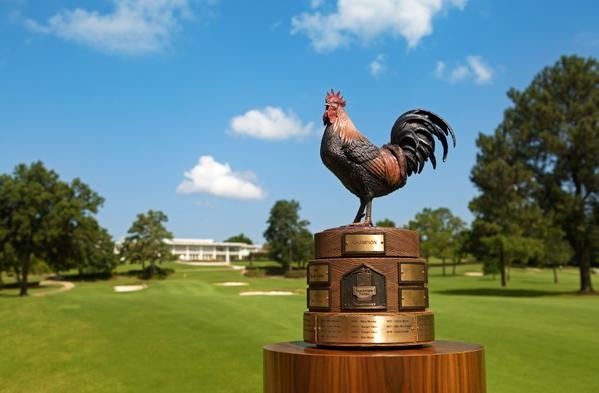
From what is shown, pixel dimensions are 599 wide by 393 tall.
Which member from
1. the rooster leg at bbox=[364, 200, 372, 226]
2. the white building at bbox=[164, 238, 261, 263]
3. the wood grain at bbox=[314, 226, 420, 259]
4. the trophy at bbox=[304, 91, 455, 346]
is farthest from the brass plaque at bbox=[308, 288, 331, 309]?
the white building at bbox=[164, 238, 261, 263]

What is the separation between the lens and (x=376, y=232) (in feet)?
28.7

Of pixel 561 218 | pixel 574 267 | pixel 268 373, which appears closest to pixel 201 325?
pixel 268 373

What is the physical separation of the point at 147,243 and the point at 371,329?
77.1 meters

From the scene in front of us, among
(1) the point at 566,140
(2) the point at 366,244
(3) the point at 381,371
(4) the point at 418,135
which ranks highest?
(1) the point at 566,140

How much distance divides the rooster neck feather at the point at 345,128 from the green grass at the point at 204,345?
6421mm

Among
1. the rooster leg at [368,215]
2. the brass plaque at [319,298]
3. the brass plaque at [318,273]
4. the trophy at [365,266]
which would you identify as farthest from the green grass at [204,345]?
the rooster leg at [368,215]

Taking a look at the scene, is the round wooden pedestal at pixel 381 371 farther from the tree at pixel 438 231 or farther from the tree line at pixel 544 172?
the tree at pixel 438 231

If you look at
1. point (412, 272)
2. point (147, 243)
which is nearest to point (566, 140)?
point (412, 272)

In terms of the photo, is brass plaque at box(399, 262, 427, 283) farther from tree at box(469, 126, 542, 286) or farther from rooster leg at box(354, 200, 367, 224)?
tree at box(469, 126, 542, 286)

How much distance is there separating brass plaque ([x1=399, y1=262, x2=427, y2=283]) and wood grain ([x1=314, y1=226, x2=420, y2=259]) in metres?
0.18

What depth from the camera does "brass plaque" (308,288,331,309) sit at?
8742 mm

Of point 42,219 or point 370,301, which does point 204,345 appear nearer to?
point 370,301

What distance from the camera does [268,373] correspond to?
28.2ft

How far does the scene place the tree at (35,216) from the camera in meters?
47.6
